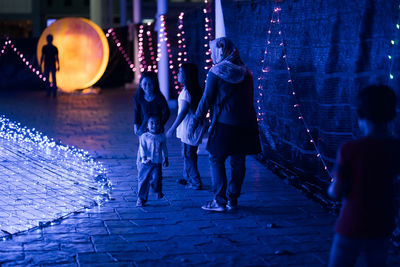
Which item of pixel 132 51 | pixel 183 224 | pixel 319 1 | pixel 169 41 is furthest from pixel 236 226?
pixel 132 51

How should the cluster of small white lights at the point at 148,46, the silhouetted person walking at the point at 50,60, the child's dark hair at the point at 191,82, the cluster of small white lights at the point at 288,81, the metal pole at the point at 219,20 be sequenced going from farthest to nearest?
the cluster of small white lights at the point at 148,46 < the silhouetted person walking at the point at 50,60 < the metal pole at the point at 219,20 < the child's dark hair at the point at 191,82 < the cluster of small white lights at the point at 288,81

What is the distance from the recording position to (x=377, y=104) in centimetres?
346

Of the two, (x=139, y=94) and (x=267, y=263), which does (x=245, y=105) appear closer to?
(x=139, y=94)

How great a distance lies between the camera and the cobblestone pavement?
16.9 ft

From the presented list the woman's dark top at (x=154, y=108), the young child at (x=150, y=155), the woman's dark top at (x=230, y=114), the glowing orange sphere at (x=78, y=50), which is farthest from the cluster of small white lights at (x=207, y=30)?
the glowing orange sphere at (x=78, y=50)

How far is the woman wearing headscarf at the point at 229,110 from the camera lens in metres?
6.45

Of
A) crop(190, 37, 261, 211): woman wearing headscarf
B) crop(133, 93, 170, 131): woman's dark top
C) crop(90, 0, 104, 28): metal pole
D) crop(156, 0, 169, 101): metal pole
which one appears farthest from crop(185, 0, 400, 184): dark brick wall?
crop(90, 0, 104, 28): metal pole

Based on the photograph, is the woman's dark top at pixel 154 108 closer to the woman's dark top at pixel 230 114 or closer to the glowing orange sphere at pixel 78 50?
the woman's dark top at pixel 230 114

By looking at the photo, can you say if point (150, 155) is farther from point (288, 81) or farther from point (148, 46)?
point (148, 46)

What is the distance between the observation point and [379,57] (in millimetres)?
5613

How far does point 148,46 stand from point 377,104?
18.6 metres

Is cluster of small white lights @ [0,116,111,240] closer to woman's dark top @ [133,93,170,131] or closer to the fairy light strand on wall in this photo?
woman's dark top @ [133,93,170,131]

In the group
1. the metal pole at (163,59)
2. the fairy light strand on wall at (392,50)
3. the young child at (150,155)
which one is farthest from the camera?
the metal pole at (163,59)

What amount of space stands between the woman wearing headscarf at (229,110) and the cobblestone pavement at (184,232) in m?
0.56
